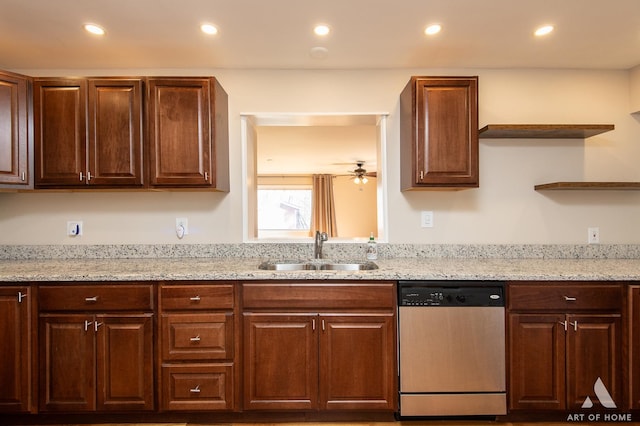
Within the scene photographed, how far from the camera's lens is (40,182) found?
217 cm

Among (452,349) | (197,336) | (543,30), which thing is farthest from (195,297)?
(543,30)

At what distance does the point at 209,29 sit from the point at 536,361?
266 centimetres

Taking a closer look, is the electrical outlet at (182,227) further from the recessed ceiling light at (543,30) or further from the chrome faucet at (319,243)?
the recessed ceiling light at (543,30)

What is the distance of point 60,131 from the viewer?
2.16 meters

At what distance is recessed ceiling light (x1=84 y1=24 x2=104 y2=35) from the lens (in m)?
1.99

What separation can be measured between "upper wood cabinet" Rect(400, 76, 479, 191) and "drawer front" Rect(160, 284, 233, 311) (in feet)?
4.55

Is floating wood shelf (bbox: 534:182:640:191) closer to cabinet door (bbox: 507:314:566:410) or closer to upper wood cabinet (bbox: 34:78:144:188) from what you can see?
cabinet door (bbox: 507:314:566:410)

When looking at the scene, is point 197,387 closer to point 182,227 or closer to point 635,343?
point 182,227

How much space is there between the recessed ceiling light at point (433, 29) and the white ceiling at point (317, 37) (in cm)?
3

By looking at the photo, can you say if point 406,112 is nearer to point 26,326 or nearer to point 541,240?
point 541,240

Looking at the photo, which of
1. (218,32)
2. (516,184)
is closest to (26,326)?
(218,32)

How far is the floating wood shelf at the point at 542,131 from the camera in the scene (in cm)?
223

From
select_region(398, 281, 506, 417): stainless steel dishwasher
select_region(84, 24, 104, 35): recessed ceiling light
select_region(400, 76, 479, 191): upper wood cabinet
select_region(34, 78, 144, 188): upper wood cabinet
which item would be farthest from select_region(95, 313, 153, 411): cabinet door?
select_region(400, 76, 479, 191): upper wood cabinet

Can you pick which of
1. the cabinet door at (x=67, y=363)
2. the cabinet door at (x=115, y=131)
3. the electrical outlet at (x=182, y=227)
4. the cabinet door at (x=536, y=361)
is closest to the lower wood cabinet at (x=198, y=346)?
the cabinet door at (x=67, y=363)
